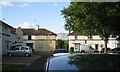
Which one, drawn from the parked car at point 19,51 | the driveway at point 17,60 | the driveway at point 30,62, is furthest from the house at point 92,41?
the driveway at point 30,62

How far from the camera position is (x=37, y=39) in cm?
9375

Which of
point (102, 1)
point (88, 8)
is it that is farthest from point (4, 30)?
point (102, 1)

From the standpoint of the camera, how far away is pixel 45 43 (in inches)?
3610

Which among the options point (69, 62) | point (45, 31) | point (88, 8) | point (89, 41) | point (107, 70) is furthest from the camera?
point (45, 31)

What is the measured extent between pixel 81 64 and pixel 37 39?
292ft

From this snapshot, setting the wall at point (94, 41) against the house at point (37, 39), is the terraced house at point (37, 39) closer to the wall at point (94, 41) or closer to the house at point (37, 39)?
the house at point (37, 39)

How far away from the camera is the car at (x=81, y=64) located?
189 inches

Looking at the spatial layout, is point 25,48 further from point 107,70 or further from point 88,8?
point 107,70

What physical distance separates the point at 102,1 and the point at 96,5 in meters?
1.42

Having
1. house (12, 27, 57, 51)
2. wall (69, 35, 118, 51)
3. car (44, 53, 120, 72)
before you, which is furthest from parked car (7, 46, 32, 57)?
car (44, 53, 120, 72)

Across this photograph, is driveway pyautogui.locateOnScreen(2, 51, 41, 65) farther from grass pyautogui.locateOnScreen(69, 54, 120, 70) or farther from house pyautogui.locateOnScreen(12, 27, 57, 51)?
house pyautogui.locateOnScreen(12, 27, 57, 51)

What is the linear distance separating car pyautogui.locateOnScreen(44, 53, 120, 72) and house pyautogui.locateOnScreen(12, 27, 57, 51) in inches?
3308

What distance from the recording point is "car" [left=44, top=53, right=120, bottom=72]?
4.80 m

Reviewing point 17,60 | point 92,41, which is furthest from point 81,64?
point 92,41
